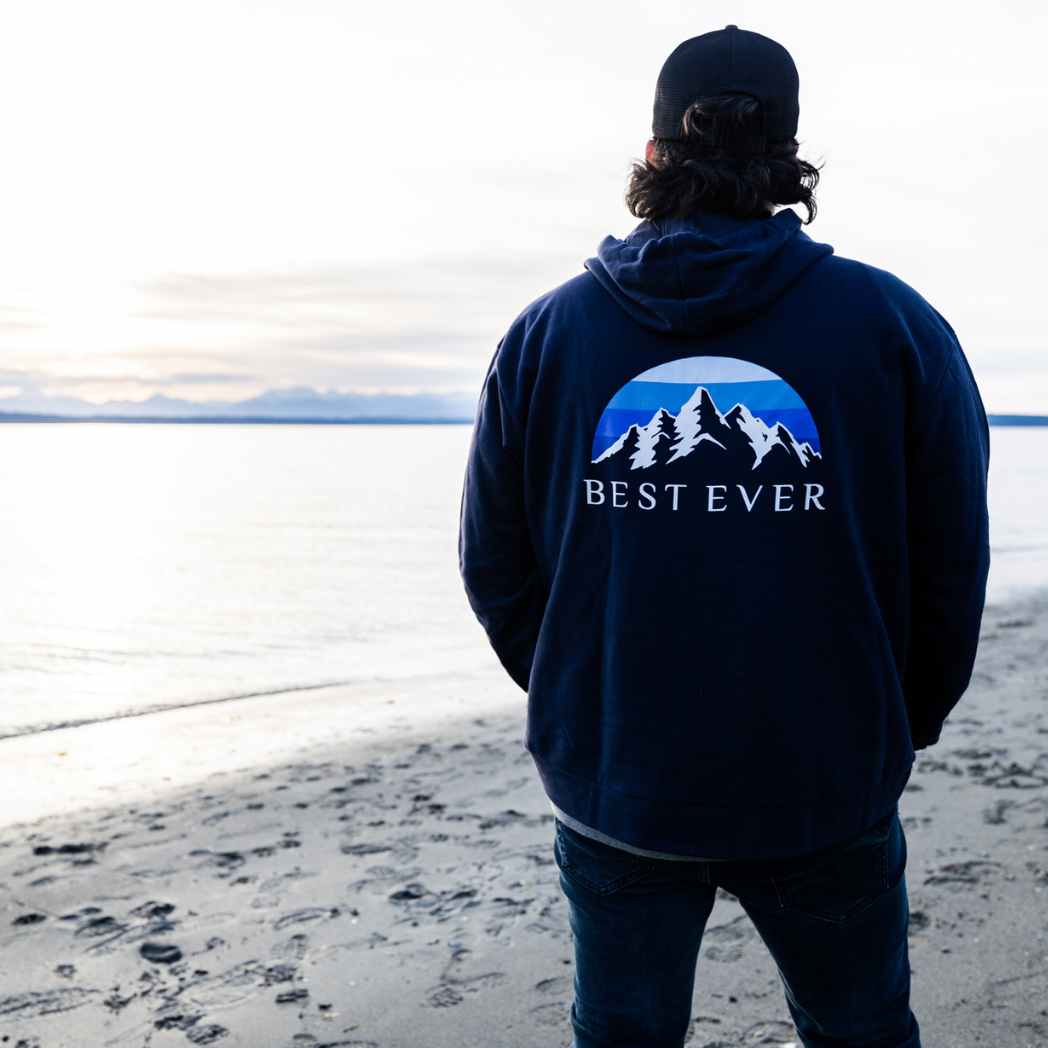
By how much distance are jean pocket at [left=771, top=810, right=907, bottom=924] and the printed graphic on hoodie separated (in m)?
0.58

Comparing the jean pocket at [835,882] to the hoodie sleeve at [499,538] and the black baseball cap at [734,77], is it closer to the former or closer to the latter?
the hoodie sleeve at [499,538]

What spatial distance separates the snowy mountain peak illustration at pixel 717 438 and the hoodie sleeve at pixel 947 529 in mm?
215

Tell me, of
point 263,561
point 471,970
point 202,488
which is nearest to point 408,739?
point 471,970

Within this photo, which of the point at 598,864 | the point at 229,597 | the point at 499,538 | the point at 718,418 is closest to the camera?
the point at 718,418

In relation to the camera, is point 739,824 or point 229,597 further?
point 229,597

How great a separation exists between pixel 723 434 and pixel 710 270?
10.2 inches

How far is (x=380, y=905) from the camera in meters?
3.87

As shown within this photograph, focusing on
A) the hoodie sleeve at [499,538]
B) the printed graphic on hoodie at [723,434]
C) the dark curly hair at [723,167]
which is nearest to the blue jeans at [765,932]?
the hoodie sleeve at [499,538]

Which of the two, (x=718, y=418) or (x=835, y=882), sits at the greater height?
(x=718, y=418)

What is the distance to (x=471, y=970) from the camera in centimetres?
332

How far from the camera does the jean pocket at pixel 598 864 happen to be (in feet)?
5.56

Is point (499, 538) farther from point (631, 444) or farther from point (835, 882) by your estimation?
point (835, 882)

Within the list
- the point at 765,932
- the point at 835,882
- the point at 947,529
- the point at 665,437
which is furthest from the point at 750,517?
the point at 765,932

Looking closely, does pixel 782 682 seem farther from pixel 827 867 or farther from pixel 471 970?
pixel 471 970
